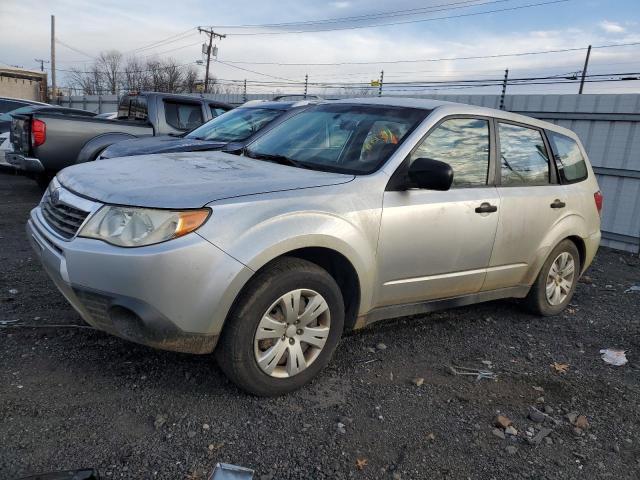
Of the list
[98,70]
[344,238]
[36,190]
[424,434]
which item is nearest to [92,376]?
[344,238]

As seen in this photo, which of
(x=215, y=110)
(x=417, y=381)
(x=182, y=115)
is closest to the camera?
(x=417, y=381)

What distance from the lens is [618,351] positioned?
418 centimetres

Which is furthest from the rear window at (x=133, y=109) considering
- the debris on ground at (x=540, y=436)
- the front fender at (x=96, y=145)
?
the debris on ground at (x=540, y=436)

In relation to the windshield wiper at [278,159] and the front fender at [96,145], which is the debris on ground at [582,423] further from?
the front fender at [96,145]

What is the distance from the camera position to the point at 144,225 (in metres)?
2.60

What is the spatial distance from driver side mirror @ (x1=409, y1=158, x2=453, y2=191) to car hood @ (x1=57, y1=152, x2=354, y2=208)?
1.36 ft

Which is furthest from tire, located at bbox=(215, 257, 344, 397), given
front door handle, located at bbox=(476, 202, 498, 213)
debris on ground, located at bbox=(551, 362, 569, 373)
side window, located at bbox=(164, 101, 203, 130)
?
side window, located at bbox=(164, 101, 203, 130)

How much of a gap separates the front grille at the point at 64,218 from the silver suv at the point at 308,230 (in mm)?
13

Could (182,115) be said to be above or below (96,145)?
above

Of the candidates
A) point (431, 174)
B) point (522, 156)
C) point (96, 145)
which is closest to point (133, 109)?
point (96, 145)

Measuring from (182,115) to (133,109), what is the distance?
919mm

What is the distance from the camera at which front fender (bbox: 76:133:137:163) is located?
24.5 feet

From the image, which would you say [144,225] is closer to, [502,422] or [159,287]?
[159,287]

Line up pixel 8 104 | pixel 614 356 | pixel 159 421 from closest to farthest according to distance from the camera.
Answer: pixel 159 421
pixel 614 356
pixel 8 104
